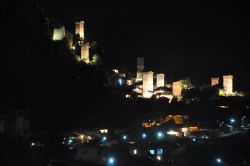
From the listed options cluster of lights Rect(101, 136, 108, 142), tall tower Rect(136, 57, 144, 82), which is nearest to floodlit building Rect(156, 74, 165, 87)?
tall tower Rect(136, 57, 144, 82)

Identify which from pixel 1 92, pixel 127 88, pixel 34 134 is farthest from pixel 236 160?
pixel 127 88

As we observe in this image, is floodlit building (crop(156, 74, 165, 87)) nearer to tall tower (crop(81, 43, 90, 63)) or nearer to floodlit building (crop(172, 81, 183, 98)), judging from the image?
floodlit building (crop(172, 81, 183, 98))

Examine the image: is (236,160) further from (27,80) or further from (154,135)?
(27,80)

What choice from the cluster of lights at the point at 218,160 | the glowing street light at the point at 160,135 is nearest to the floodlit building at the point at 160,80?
the glowing street light at the point at 160,135

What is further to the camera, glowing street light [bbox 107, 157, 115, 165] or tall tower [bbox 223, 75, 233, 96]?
tall tower [bbox 223, 75, 233, 96]

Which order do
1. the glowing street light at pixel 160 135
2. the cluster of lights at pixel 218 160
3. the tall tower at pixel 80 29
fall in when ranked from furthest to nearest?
the tall tower at pixel 80 29 → the glowing street light at pixel 160 135 → the cluster of lights at pixel 218 160

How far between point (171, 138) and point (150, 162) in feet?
25.8

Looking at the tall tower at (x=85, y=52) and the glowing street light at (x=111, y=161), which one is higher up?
the tall tower at (x=85, y=52)

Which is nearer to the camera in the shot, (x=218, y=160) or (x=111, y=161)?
(x=111, y=161)

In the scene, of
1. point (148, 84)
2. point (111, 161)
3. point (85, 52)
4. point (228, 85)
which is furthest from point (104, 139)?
point (228, 85)

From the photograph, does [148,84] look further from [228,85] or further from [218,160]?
[218,160]

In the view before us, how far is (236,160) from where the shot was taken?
27750mm

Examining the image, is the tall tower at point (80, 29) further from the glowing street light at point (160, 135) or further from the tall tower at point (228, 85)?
the glowing street light at point (160, 135)

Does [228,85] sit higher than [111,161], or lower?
higher
